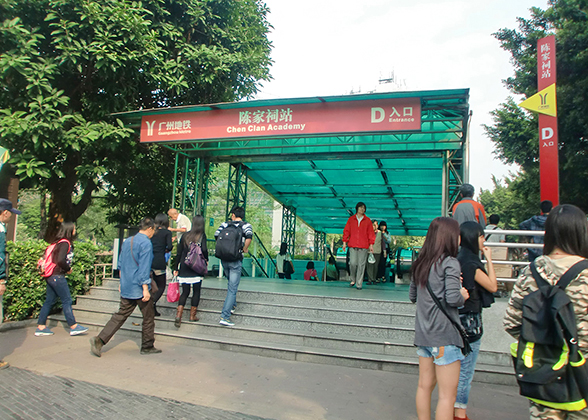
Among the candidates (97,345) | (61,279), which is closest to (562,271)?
(97,345)

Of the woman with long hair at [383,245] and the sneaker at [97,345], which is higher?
the woman with long hair at [383,245]

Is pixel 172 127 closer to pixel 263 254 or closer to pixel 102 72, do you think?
pixel 102 72

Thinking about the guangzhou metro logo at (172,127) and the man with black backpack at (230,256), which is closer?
the man with black backpack at (230,256)

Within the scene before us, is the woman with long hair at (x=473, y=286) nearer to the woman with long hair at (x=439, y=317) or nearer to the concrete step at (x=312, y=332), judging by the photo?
the woman with long hair at (x=439, y=317)

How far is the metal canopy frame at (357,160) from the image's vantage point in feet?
27.6

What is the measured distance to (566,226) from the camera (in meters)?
2.27

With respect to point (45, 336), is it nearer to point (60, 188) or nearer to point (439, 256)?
point (60, 188)

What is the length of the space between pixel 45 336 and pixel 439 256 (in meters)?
6.15

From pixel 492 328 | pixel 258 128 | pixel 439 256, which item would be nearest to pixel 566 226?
pixel 439 256

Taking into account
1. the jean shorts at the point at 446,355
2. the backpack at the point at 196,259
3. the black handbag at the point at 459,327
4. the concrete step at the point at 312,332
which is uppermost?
the backpack at the point at 196,259

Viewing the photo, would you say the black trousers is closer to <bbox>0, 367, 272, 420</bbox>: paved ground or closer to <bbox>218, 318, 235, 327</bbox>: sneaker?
<bbox>0, 367, 272, 420</bbox>: paved ground

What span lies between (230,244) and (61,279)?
2.64 metres

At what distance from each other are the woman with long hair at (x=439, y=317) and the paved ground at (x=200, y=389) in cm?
103

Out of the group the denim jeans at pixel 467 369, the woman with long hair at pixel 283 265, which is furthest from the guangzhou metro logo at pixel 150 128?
the woman with long hair at pixel 283 265
